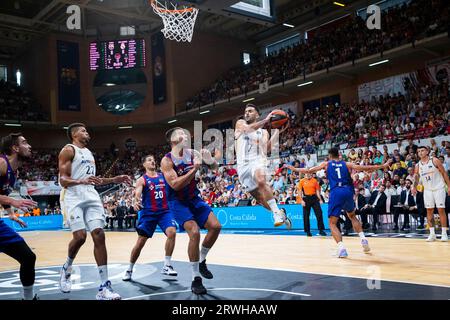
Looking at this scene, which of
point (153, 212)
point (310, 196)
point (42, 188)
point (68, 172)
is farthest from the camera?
point (42, 188)

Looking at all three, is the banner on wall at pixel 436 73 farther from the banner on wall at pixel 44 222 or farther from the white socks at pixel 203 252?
the banner on wall at pixel 44 222

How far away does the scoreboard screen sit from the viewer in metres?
A: 32.7

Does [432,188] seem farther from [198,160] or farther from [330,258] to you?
[198,160]

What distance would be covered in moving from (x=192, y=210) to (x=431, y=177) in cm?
632

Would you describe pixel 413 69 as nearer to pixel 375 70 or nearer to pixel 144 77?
pixel 375 70

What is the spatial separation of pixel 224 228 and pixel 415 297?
13512 millimetres

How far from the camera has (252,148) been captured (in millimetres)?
6797

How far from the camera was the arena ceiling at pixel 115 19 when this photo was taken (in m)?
27.4

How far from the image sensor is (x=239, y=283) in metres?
5.62

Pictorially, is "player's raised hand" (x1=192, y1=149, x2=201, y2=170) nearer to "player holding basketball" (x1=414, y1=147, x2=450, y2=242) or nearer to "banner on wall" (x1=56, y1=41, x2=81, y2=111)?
"player holding basketball" (x1=414, y1=147, x2=450, y2=242)

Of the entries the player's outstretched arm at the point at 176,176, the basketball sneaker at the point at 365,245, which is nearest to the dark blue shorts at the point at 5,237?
the player's outstretched arm at the point at 176,176

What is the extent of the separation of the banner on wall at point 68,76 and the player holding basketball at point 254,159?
97.0ft

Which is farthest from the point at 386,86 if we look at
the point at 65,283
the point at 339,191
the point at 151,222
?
the point at 65,283
